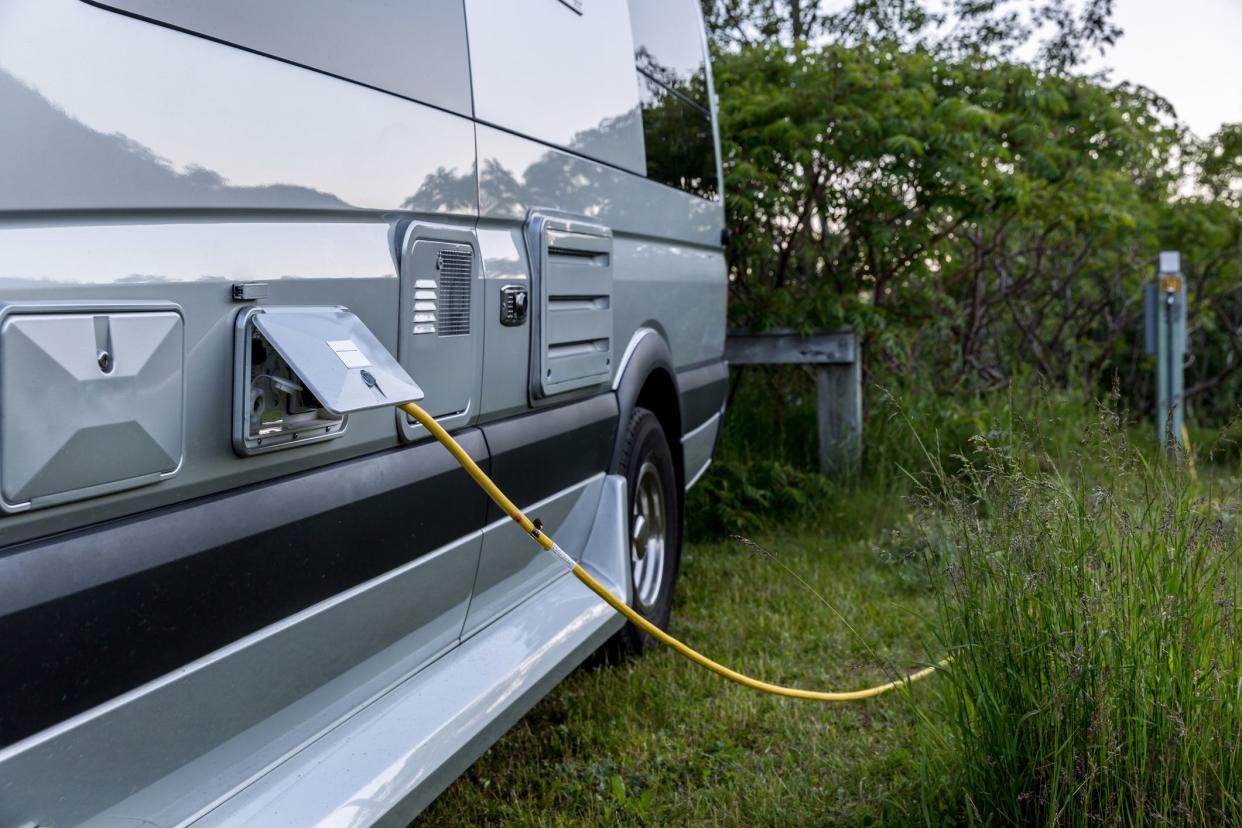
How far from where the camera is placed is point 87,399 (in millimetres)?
1508

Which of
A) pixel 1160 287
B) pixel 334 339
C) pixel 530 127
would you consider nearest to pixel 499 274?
pixel 530 127

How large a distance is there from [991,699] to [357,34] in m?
1.77

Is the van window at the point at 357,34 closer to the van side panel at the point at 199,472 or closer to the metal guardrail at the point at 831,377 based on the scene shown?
the van side panel at the point at 199,472

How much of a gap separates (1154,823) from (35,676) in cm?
196

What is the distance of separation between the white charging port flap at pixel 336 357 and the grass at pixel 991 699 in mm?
1148

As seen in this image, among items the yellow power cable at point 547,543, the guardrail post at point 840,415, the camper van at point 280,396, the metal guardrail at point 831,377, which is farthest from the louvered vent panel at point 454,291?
the guardrail post at point 840,415

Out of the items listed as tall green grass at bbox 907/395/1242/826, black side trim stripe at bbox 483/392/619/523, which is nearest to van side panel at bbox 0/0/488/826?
black side trim stripe at bbox 483/392/619/523

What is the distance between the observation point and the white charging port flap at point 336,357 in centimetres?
180

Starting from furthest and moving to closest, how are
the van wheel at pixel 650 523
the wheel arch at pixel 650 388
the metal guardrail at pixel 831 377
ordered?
the metal guardrail at pixel 831 377 < the van wheel at pixel 650 523 < the wheel arch at pixel 650 388

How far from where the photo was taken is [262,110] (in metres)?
1.91

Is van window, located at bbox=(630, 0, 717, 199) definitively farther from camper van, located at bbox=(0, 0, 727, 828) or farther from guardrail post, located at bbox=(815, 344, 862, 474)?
guardrail post, located at bbox=(815, 344, 862, 474)

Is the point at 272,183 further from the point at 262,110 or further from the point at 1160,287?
the point at 1160,287

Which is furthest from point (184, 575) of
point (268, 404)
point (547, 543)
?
point (547, 543)

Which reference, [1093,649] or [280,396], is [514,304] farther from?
[1093,649]
